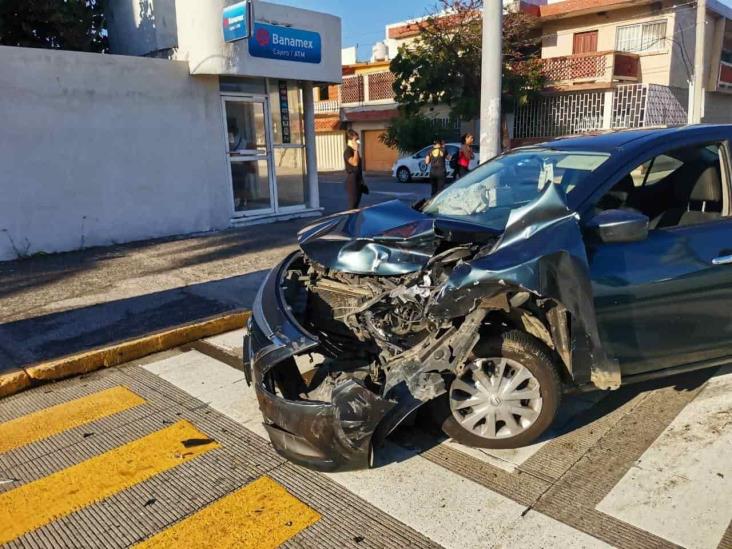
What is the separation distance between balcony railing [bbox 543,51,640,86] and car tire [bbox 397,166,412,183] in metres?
7.32

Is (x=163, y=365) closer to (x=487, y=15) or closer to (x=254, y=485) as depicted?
(x=254, y=485)

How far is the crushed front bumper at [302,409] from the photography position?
9.50ft

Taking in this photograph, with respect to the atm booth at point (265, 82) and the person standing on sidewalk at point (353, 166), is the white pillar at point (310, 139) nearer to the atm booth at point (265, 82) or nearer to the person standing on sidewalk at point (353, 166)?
the atm booth at point (265, 82)

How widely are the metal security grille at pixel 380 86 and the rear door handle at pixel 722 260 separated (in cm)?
2756

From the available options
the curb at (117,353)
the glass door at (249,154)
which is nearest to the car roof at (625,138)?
the curb at (117,353)

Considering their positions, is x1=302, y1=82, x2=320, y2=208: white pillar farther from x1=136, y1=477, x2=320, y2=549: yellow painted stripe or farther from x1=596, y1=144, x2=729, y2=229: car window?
x1=136, y1=477, x2=320, y2=549: yellow painted stripe

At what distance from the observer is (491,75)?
702 cm

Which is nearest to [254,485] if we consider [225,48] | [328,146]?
[225,48]

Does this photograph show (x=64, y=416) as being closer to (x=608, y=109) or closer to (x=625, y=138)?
(x=625, y=138)

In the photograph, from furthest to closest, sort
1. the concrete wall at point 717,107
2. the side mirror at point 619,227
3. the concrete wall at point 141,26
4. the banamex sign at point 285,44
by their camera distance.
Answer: the concrete wall at point 717,107
the concrete wall at point 141,26
the banamex sign at point 285,44
the side mirror at point 619,227

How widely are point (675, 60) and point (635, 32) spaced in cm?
199

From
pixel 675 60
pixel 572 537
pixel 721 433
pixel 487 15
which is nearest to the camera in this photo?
pixel 572 537

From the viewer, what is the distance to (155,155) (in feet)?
29.9

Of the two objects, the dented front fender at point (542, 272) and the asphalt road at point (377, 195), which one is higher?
the dented front fender at point (542, 272)
